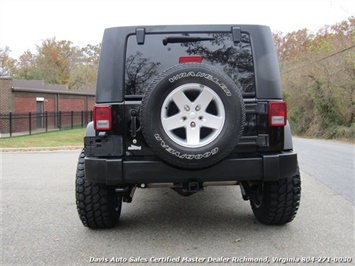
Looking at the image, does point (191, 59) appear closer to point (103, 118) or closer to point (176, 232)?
point (103, 118)

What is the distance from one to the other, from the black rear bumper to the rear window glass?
680 mm

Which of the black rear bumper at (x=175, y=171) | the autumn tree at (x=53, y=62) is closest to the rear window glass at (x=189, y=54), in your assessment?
the black rear bumper at (x=175, y=171)

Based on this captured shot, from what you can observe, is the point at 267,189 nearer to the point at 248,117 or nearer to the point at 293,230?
the point at 293,230

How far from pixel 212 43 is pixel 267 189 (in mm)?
1621

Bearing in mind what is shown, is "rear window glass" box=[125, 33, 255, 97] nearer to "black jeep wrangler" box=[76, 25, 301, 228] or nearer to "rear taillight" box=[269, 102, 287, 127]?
"black jeep wrangler" box=[76, 25, 301, 228]

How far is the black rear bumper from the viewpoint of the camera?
11.8ft

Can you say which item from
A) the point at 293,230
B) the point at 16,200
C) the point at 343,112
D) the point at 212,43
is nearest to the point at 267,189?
the point at 293,230

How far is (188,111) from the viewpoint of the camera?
342 cm

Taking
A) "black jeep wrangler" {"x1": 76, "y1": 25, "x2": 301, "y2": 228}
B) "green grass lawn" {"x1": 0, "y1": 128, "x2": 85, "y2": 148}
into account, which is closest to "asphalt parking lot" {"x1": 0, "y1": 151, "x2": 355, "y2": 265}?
"black jeep wrangler" {"x1": 76, "y1": 25, "x2": 301, "y2": 228}

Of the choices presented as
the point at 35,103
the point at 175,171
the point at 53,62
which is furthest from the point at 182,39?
the point at 53,62

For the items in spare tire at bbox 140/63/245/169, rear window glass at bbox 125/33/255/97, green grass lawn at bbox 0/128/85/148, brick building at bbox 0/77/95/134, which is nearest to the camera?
spare tire at bbox 140/63/245/169

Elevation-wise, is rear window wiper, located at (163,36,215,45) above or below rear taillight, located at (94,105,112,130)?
above

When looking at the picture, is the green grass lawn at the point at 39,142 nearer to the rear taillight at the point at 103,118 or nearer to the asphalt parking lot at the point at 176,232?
the asphalt parking lot at the point at 176,232

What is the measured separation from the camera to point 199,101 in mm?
3398
